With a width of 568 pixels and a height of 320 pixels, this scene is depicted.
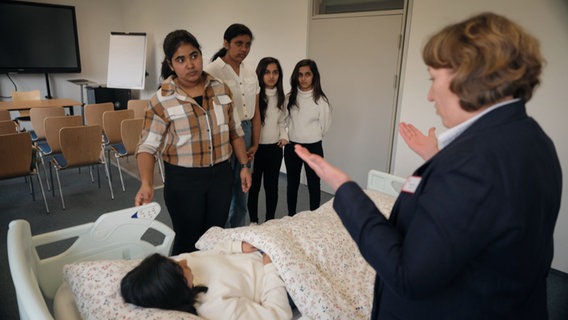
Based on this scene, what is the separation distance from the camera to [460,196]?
59cm

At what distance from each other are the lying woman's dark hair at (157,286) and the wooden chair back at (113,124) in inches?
129

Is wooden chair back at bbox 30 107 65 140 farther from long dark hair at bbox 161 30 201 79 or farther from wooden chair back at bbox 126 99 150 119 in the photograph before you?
long dark hair at bbox 161 30 201 79

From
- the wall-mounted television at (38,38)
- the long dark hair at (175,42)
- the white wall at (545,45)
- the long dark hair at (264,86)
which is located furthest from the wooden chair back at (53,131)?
the white wall at (545,45)

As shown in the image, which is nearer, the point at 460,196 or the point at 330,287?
the point at 460,196

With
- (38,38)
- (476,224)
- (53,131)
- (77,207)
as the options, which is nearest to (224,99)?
(476,224)

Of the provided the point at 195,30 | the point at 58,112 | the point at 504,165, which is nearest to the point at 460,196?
the point at 504,165

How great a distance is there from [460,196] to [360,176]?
307cm

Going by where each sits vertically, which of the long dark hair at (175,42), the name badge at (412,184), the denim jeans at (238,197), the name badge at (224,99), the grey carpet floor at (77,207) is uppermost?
the long dark hair at (175,42)

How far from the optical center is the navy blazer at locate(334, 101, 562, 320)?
588 millimetres

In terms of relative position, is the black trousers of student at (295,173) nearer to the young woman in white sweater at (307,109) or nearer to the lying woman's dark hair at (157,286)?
the young woman in white sweater at (307,109)

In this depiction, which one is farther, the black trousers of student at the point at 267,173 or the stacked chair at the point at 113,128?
the stacked chair at the point at 113,128

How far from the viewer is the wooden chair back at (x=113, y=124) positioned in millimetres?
4004

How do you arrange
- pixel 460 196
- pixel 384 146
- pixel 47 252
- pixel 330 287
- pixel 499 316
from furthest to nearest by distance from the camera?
pixel 384 146 < pixel 47 252 < pixel 330 287 < pixel 499 316 < pixel 460 196

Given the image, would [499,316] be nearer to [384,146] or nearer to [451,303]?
[451,303]
